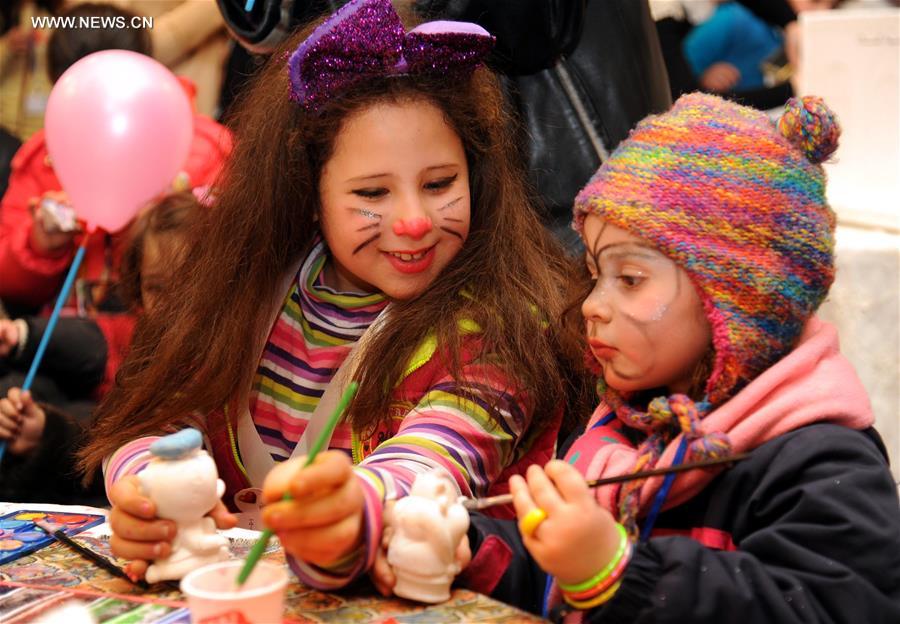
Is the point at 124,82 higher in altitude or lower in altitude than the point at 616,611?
higher

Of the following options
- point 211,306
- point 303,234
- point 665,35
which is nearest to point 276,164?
point 303,234

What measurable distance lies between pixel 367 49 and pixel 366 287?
38 centimetres

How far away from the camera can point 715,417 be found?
1230 millimetres

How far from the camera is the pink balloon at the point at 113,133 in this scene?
7.47 feet

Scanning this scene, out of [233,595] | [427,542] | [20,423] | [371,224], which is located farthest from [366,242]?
[20,423]

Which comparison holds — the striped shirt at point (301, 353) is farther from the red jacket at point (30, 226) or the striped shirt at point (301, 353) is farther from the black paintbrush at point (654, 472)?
the red jacket at point (30, 226)

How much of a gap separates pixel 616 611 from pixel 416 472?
0.32m

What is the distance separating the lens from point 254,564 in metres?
1.03

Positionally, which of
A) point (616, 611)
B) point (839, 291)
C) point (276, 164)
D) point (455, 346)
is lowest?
point (839, 291)

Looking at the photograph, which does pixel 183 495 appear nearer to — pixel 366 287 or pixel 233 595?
pixel 233 595

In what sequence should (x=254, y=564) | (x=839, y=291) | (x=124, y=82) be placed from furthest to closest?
1. (x=839, y=291)
2. (x=124, y=82)
3. (x=254, y=564)

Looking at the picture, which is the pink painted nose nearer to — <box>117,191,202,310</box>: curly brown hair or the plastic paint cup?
the plastic paint cup

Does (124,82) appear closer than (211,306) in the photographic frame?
No

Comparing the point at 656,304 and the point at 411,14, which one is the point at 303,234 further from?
the point at 656,304
